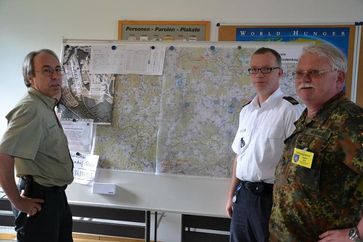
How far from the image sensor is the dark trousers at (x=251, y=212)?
1.67 meters

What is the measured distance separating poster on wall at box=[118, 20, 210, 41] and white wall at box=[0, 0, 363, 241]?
0.17ft

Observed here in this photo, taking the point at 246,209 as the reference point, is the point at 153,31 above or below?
above

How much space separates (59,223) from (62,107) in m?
0.90

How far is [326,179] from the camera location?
1.13 m

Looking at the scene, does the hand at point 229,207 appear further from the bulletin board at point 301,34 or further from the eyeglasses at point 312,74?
the bulletin board at point 301,34

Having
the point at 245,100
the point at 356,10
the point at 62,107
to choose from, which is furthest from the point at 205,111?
the point at 356,10

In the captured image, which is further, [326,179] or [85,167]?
[85,167]

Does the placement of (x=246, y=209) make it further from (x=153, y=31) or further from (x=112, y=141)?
(x=153, y=31)

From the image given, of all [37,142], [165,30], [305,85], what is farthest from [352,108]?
[165,30]

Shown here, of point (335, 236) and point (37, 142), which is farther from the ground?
point (37, 142)

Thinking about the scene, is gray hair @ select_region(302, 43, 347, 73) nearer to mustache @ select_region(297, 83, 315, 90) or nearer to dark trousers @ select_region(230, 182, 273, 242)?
mustache @ select_region(297, 83, 315, 90)

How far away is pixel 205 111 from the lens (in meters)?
2.20

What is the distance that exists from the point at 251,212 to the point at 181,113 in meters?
0.85

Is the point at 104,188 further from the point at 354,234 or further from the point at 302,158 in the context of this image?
the point at 354,234
